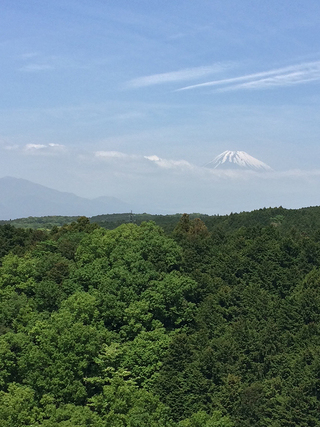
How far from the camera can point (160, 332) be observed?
60.3m

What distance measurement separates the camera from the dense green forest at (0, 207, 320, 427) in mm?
48156

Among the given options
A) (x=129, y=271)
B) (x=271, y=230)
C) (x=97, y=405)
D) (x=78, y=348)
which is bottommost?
(x=97, y=405)

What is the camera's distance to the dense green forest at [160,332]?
48156 millimetres

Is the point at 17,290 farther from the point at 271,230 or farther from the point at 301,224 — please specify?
the point at 301,224

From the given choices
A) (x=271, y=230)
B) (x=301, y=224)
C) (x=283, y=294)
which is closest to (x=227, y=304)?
(x=283, y=294)

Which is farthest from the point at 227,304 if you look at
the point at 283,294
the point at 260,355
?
the point at 260,355

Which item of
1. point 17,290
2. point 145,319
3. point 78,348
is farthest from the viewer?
point 17,290

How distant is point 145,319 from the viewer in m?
61.7

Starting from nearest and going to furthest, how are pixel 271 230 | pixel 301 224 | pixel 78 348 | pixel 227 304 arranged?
pixel 78 348, pixel 227 304, pixel 271 230, pixel 301 224

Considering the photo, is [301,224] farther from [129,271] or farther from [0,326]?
[0,326]

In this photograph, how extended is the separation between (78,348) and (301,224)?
66.9 metres

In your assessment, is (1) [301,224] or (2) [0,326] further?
(1) [301,224]

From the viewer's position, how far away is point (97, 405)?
48562mm

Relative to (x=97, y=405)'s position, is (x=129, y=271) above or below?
above
